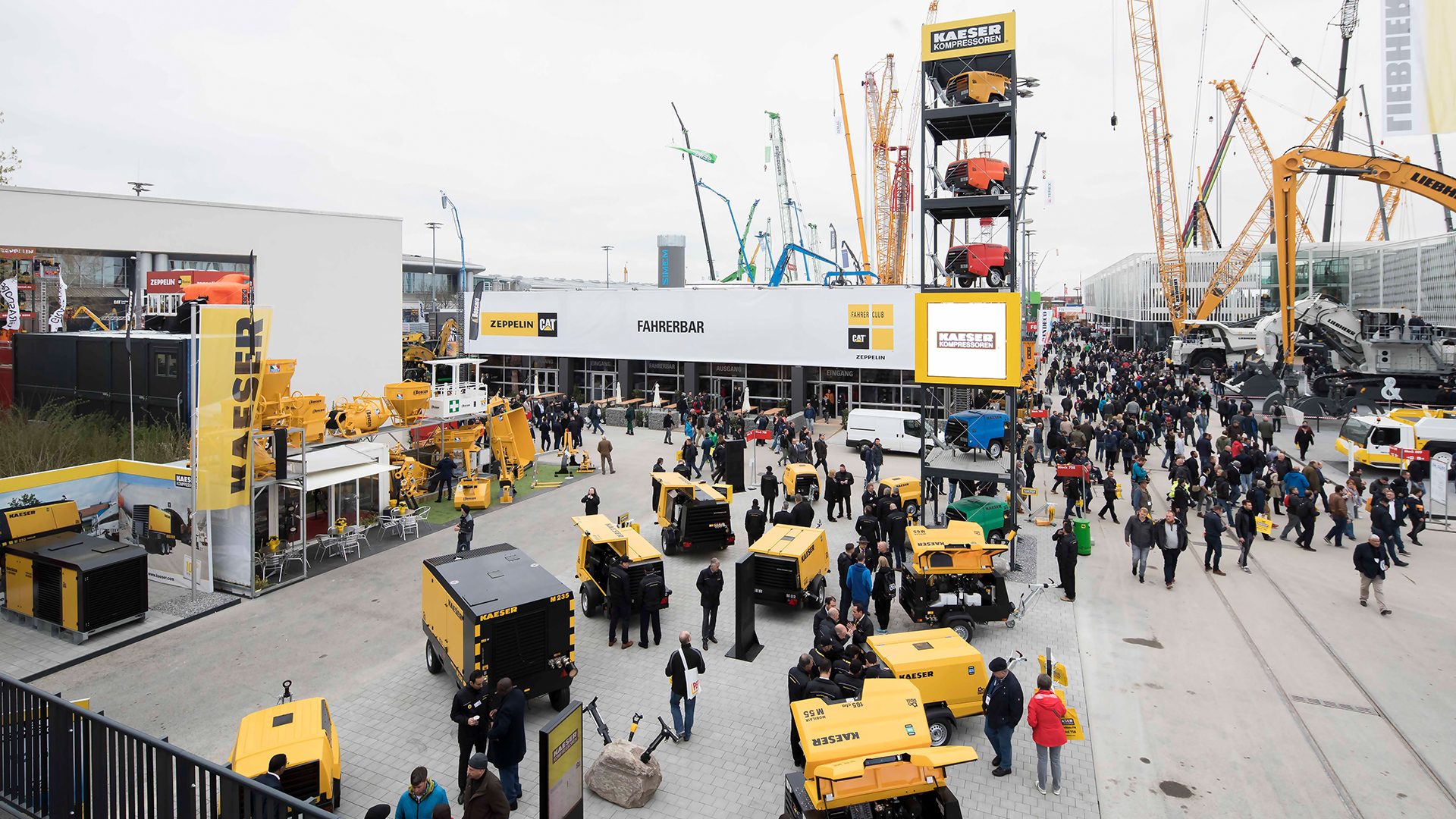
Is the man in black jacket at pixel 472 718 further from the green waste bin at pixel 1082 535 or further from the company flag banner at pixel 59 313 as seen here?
the company flag banner at pixel 59 313

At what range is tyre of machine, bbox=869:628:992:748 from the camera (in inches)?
344

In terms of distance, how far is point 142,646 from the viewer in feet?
38.3

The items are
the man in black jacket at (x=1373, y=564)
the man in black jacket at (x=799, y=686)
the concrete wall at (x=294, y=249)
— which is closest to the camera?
the man in black jacket at (x=799, y=686)

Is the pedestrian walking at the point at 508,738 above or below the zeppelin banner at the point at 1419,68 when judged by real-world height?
below

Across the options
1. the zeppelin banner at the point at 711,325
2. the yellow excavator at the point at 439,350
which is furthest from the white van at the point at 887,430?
the yellow excavator at the point at 439,350

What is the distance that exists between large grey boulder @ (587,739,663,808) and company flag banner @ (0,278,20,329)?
91.3 feet

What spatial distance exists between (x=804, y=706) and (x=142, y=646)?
10.6 metres

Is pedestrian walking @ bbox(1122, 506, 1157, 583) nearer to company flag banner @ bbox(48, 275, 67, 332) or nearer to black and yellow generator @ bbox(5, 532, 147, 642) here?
black and yellow generator @ bbox(5, 532, 147, 642)

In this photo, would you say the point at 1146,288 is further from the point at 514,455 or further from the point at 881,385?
the point at 514,455

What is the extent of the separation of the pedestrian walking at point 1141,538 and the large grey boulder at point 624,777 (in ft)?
35.6

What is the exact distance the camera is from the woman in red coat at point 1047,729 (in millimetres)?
7738

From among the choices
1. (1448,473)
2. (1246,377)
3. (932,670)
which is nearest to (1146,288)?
(1246,377)

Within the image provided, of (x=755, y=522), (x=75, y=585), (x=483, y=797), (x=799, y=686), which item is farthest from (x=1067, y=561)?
(x=75, y=585)

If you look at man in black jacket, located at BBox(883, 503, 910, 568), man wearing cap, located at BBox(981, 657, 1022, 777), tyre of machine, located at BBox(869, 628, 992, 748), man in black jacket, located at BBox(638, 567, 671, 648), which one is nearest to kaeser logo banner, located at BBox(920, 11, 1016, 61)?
man in black jacket, located at BBox(883, 503, 910, 568)
